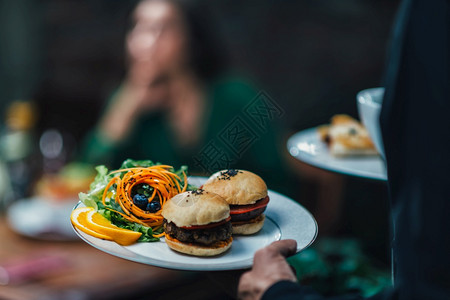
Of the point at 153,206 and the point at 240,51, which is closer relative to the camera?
the point at 153,206

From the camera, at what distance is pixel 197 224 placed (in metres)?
1.47

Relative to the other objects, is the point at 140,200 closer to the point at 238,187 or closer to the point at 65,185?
the point at 238,187

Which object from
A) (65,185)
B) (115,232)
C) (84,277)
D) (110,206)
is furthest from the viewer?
(65,185)

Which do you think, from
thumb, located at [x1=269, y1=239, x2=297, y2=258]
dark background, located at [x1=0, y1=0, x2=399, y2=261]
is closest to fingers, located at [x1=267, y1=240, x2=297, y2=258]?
thumb, located at [x1=269, y1=239, x2=297, y2=258]

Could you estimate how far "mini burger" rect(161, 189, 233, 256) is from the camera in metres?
1.40

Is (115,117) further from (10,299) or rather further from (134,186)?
(134,186)

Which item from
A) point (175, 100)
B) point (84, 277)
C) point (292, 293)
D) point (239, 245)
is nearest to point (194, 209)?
point (239, 245)

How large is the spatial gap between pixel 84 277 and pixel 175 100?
191 centimetres

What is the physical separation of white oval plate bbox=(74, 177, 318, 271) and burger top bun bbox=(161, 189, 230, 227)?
0.10 metres

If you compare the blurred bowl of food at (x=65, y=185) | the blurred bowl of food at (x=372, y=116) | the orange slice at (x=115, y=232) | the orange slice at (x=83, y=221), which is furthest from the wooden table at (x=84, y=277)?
the blurred bowl of food at (x=372, y=116)

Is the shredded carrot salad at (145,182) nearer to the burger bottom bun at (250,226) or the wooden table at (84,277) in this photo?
the burger bottom bun at (250,226)

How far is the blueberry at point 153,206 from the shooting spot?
1586mm

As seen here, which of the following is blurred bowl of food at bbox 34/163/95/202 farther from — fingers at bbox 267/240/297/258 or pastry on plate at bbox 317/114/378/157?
fingers at bbox 267/240/297/258

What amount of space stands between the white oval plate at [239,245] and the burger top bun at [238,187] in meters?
0.08
